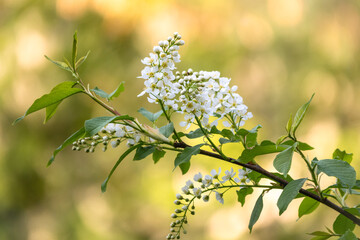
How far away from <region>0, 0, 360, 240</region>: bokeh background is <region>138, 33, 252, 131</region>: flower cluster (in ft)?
8.15

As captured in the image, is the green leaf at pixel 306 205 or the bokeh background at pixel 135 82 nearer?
the green leaf at pixel 306 205

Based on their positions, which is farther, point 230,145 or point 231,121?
point 230,145

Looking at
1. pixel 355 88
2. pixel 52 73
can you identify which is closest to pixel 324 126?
pixel 355 88


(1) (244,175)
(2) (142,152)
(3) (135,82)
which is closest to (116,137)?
(2) (142,152)

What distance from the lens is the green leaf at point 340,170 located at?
0.41 m

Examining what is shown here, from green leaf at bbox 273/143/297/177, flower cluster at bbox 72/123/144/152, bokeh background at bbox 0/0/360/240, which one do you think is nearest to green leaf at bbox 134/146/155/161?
flower cluster at bbox 72/123/144/152

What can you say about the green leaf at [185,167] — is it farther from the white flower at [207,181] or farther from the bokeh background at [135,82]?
the bokeh background at [135,82]

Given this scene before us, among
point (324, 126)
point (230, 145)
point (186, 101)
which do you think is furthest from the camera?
point (324, 126)

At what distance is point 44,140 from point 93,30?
0.80 m

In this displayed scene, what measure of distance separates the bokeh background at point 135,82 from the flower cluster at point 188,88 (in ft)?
8.15

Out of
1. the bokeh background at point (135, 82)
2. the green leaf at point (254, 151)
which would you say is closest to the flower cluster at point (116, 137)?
the green leaf at point (254, 151)

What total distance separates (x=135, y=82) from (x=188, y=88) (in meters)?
2.69

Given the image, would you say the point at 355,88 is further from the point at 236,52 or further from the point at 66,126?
the point at 66,126

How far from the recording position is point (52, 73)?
120 inches
